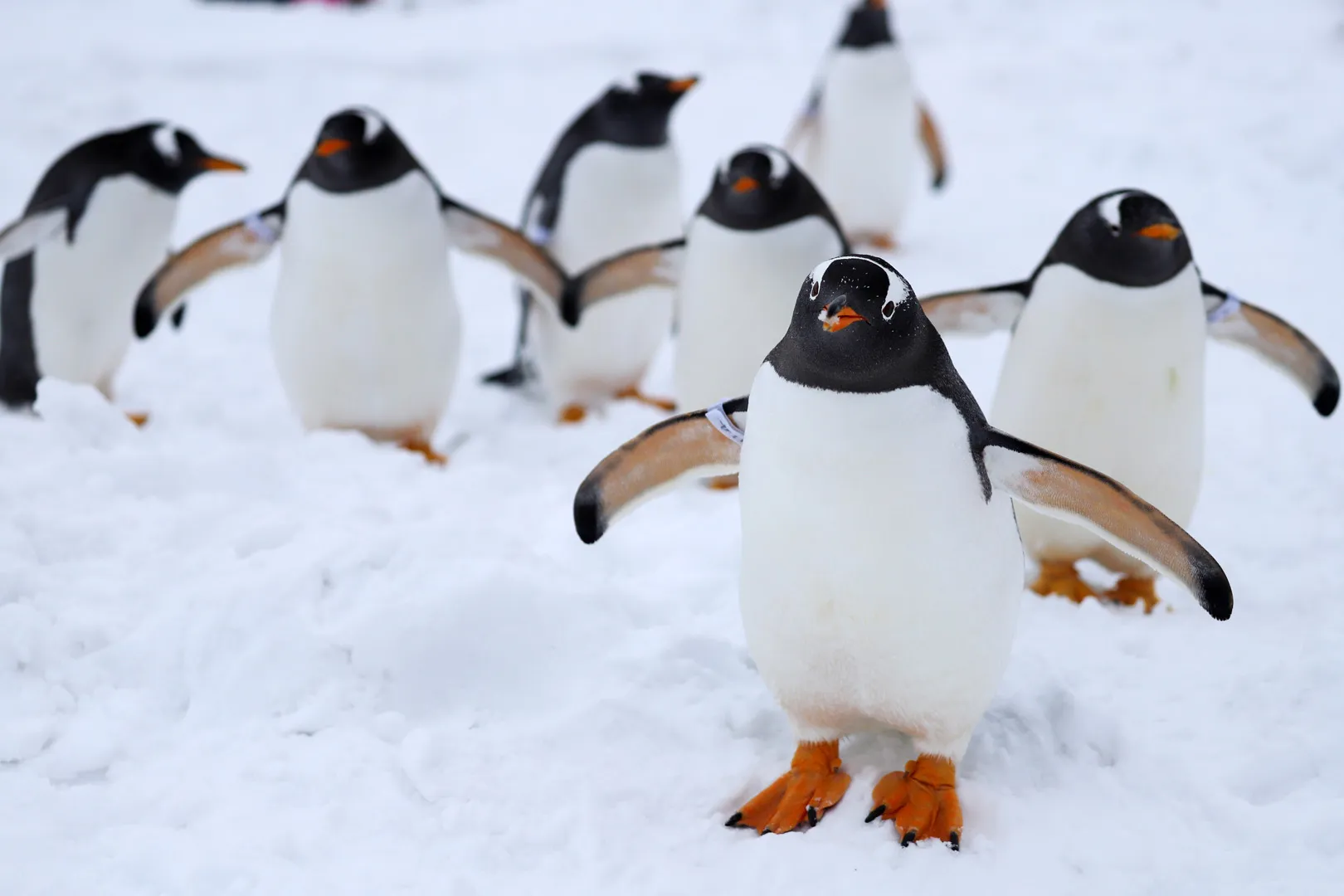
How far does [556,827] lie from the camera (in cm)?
184

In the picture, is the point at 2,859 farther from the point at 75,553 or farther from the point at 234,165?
the point at 234,165

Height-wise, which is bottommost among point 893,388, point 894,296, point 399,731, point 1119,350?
point 399,731

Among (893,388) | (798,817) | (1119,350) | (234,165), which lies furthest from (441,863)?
(234,165)

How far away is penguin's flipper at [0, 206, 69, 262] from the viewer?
366 cm

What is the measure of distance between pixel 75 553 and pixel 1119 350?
2.14 m

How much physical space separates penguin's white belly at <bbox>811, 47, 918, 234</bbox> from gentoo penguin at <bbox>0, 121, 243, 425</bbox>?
2.70 metres

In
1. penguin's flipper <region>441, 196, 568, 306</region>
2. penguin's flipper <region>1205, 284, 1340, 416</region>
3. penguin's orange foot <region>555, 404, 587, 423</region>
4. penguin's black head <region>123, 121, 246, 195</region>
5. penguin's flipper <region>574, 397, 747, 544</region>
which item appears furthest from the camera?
penguin's orange foot <region>555, 404, 587, 423</region>

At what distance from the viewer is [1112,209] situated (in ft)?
8.02

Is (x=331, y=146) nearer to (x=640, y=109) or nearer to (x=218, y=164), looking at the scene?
(x=218, y=164)

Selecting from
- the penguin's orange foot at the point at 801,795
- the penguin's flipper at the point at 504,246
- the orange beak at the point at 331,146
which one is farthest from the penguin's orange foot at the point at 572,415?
the penguin's orange foot at the point at 801,795

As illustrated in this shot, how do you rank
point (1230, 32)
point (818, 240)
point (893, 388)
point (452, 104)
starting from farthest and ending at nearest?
point (452, 104) → point (1230, 32) → point (818, 240) → point (893, 388)

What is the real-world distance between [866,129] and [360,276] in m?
2.81

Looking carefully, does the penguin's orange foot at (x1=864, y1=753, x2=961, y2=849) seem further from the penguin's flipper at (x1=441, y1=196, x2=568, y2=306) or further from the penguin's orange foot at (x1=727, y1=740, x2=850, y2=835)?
the penguin's flipper at (x1=441, y1=196, x2=568, y2=306)

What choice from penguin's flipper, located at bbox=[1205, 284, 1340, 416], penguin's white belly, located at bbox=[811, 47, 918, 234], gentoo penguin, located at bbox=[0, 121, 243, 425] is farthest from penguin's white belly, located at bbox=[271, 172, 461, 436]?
penguin's white belly, located at bbox=[811, 47, 918, 234]
